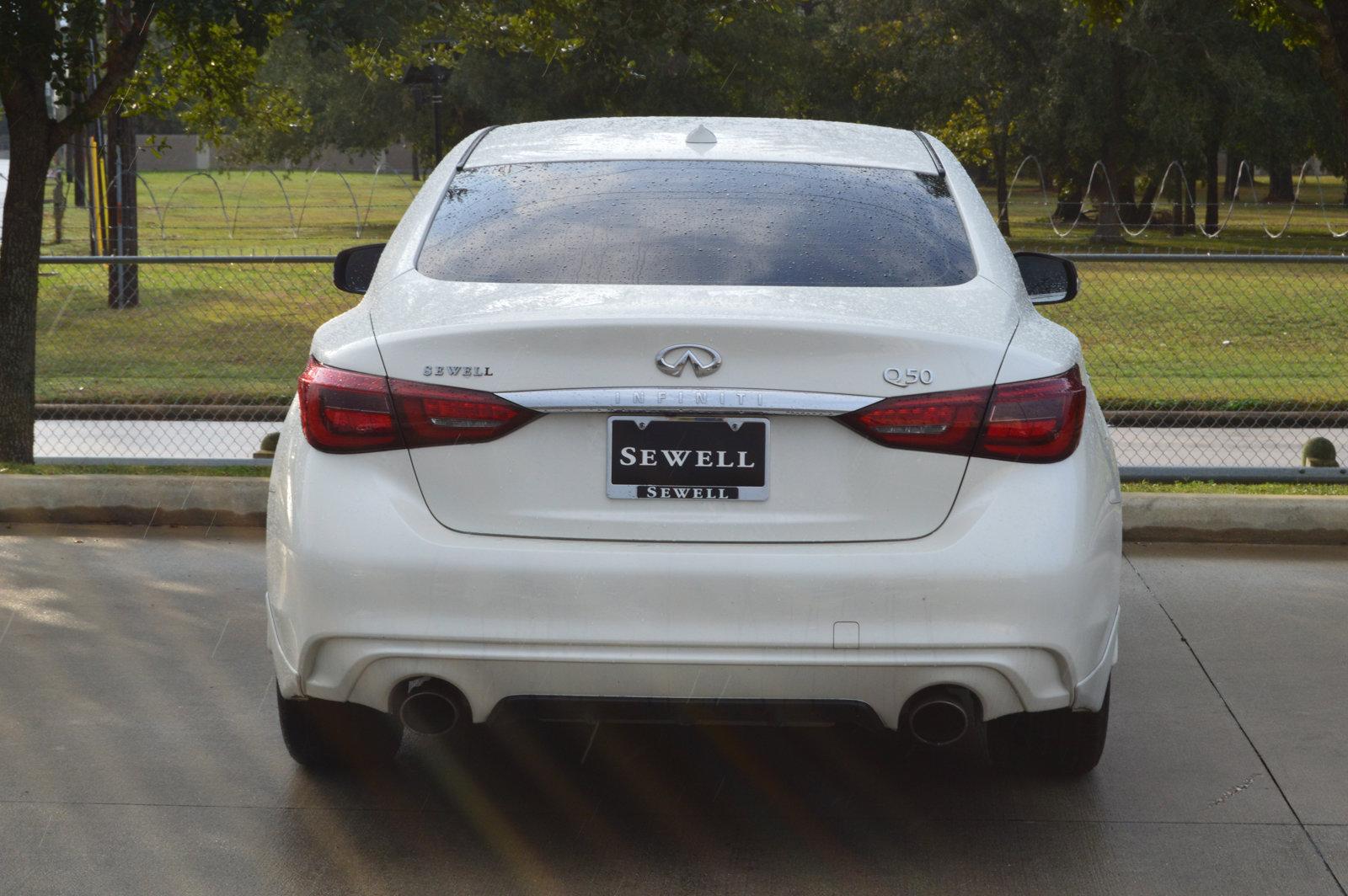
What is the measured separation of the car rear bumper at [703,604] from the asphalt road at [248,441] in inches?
280

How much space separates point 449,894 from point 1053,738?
160 cm

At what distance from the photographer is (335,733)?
413cm

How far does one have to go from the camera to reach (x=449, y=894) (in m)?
3.59

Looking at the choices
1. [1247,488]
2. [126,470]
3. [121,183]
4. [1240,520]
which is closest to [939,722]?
[1240,520]

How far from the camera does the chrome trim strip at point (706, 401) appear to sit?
331 centimetres

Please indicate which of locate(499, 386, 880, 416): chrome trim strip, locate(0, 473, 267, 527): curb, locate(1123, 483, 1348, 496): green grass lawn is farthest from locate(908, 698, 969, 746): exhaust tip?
locate(1123, 483, 1348, 496): green grass lawn

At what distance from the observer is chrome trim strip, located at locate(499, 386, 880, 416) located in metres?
3.31

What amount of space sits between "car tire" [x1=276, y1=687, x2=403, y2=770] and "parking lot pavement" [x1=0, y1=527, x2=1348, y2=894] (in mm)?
68

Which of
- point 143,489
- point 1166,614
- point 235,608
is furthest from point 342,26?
point 1166,614

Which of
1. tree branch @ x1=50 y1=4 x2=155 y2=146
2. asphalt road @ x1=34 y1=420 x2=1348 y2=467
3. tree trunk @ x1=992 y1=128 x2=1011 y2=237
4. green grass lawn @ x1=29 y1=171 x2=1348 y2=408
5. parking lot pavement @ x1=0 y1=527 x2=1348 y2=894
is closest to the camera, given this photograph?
parking lot pavement @ x1=0 y1=527 x2=1348 y2=894

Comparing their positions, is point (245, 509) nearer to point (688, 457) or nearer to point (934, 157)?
point (934, 157)

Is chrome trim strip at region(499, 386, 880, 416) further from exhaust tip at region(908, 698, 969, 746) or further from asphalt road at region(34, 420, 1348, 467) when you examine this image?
asphalt road at region(34, 420, 1348, 467)

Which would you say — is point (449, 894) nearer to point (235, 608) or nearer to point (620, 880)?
point (620, 880)

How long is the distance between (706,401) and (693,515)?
25 centimetres
